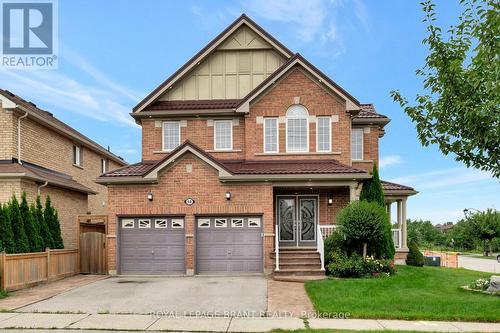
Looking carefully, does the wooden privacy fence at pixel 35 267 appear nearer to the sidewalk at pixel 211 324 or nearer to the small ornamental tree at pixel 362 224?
the sidewalk at pixel 211 324

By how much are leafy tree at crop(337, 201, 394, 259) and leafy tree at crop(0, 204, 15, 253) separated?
11.2 meters

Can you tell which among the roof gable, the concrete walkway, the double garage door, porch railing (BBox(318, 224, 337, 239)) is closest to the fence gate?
the concrete walkway

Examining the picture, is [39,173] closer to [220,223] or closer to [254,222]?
[220,223]

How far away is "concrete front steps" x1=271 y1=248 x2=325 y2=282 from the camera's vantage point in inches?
605

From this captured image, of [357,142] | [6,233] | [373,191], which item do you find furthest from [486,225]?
[6,233]

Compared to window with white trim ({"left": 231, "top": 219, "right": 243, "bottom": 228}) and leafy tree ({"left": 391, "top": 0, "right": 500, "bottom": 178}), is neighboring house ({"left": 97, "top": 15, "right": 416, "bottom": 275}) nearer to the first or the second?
window with white trim ({"left": 231, "top": 219, "right": 243, "bottom": 228})

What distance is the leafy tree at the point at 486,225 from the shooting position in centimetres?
5225

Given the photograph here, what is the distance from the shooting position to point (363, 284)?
13391mm

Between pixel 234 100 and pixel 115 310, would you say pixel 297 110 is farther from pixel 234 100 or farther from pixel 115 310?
pixel 115 310

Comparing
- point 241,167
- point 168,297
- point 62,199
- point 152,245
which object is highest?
point 241,167

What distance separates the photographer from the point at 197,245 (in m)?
17.2

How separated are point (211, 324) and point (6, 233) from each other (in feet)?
28.0

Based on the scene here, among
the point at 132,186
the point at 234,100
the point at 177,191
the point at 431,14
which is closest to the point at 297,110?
the point at 234,100

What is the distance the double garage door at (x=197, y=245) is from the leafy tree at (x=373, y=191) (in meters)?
4.42
